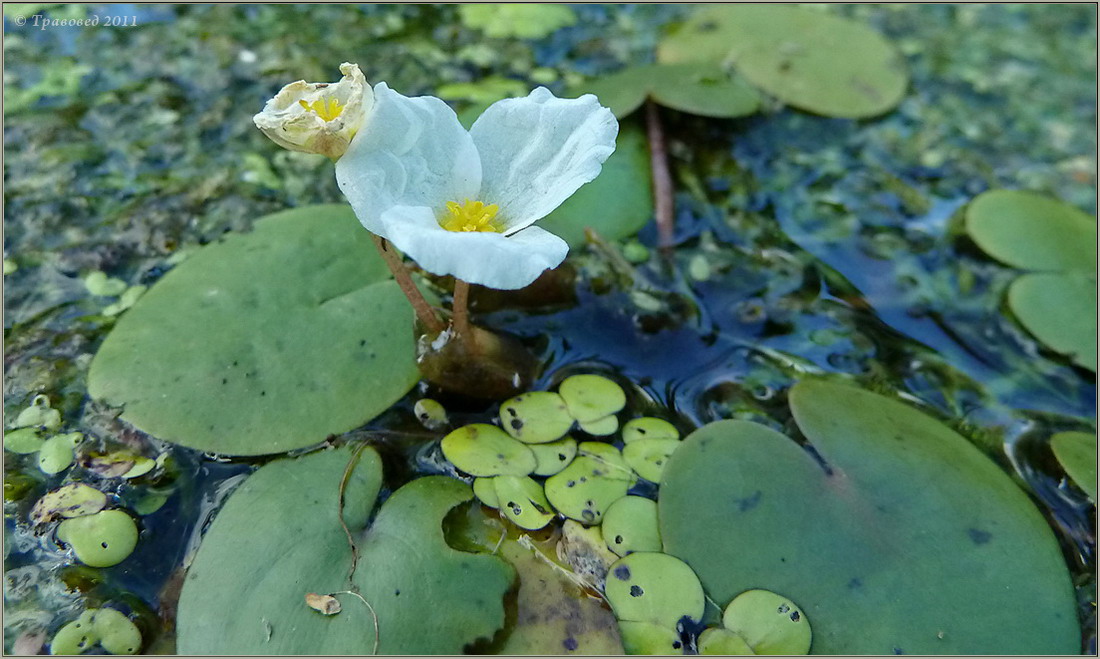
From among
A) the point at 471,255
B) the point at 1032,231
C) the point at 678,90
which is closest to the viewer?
the point at 471,255

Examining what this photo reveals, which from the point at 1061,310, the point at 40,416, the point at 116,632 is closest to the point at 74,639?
the point at 116,632

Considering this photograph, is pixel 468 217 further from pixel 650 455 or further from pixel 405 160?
pixel 650 455

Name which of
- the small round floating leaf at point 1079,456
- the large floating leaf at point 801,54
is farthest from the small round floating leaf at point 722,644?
the large floating leaf at point 801,54

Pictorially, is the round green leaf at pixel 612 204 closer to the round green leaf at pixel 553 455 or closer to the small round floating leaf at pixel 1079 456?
the round green leaf at pixel 553 455

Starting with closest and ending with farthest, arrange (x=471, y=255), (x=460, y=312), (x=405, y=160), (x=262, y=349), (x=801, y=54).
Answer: (x=471, y=255), (x=405, y=160), (x=460, y=312), (x=262, y=349), (x=801, y=54)

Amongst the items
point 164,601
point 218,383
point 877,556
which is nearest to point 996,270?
point 877,556

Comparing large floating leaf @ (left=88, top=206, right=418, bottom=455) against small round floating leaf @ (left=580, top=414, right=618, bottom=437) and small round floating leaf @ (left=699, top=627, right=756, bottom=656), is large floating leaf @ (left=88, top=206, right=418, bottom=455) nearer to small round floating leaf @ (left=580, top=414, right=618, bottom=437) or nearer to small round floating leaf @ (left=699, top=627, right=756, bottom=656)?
small round floating leaf @ (left=580, top=414, right=618, bottom=437)

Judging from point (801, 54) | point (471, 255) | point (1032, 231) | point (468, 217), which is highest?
point (471, 255)
